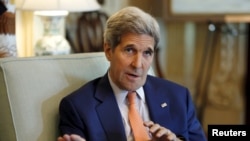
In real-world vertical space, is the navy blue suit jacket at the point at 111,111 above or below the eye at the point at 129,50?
below

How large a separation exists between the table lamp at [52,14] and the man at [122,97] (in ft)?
2.24

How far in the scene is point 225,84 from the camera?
138 inches

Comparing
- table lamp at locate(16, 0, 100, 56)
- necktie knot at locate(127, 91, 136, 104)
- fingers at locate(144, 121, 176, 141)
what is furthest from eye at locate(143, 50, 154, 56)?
table lamp at locate(16, 0, 100, 56)

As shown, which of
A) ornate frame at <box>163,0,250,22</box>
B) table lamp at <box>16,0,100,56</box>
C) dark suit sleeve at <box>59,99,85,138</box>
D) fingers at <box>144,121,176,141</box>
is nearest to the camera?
fingers at <box>144,121,176,141</box>

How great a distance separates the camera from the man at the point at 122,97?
1.48 metres

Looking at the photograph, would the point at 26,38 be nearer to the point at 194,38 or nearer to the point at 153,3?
the point at 153,3

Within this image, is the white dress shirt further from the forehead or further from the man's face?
the forehead

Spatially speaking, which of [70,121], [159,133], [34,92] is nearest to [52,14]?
[34,92]

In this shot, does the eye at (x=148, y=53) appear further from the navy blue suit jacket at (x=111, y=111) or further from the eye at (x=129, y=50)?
the navy blue suit jacket at (x=111, y=111)

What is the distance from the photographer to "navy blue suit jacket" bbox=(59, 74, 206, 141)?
1.49 meters

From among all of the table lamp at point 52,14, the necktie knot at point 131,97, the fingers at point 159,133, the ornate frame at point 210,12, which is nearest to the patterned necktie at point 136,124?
the necktie knot at point 131,97

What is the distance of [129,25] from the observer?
1.48 meters

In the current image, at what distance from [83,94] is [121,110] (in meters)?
0.15

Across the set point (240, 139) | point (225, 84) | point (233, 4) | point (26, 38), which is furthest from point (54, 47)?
point (225, 84)
